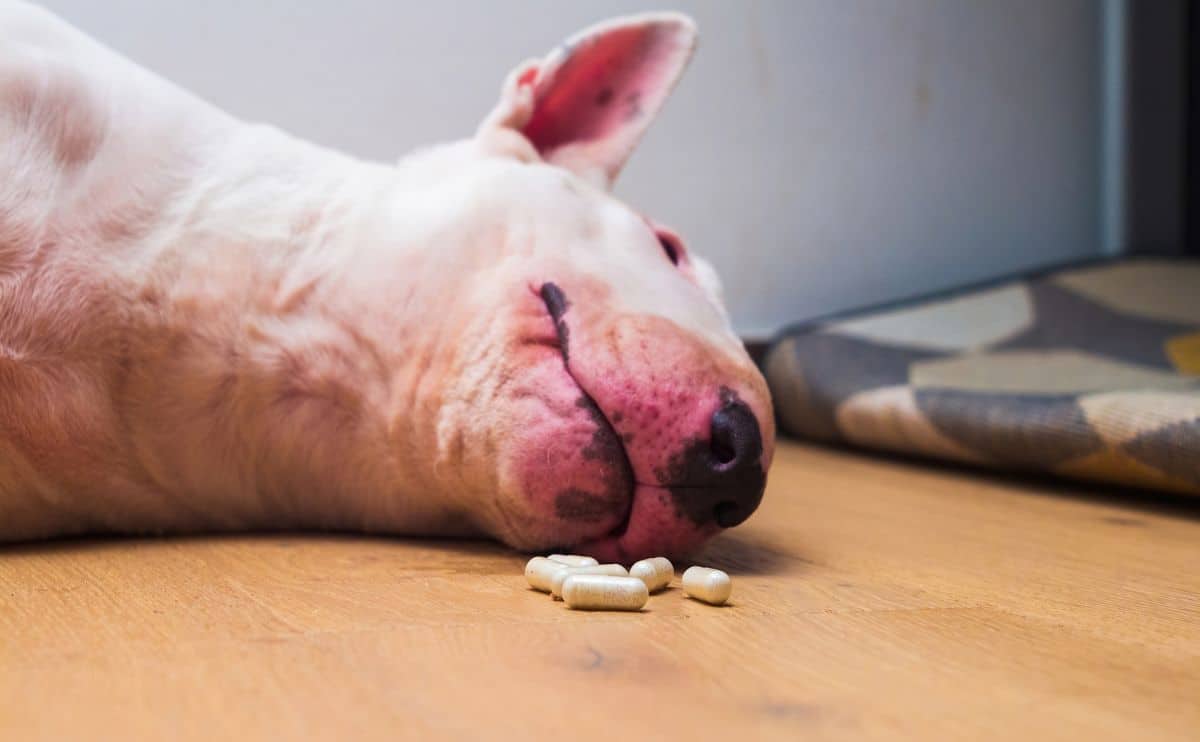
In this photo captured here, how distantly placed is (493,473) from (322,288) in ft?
0.80

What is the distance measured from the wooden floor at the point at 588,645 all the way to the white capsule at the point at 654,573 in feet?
0.05

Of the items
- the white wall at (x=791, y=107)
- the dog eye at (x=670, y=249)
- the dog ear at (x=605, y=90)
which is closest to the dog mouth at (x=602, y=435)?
the dog eye at (x=670, y=249)

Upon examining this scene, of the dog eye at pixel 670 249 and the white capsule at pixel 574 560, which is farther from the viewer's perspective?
the dog eye at pixel 670 249

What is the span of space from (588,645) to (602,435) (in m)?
0.25

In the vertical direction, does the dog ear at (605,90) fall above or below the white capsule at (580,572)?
above

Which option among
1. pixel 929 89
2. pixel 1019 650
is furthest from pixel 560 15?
pixel 1019 650

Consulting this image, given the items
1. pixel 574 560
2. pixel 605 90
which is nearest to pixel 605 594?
pixel 574 560

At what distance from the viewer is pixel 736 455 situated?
1072 mm

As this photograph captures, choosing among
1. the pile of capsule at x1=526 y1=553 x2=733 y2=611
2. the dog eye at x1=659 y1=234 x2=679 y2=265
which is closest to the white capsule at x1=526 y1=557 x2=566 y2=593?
the pile of capsule at x1=526 y1=553 x2=733 y2=611

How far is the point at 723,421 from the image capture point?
42.2 inches

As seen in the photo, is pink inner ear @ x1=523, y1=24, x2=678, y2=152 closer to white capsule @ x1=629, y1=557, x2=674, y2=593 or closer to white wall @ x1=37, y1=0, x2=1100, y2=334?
white capsule @ x1=629, y1=557, x2=674, y2=593

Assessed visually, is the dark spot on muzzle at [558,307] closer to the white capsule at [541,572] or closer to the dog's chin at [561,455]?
the dog's chin at [561,455]

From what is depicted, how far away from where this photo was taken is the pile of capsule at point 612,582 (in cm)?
96

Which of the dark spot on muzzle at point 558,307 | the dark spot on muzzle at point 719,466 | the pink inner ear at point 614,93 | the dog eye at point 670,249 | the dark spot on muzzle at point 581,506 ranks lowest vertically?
the dark spot on muzzle at point 581,506
